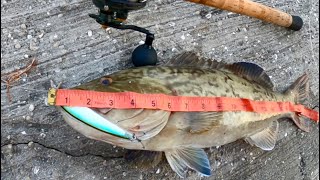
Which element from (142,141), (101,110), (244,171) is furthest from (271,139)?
(101,110)

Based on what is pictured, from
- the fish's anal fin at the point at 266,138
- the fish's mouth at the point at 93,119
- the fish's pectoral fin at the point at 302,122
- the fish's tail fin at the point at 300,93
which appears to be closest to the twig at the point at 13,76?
the fish's mouth at the point at 93,119

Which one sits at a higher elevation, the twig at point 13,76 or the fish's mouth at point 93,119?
the fish's mouth at point 93,119

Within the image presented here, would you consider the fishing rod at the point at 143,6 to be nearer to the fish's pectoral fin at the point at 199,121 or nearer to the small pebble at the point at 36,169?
the fish's pectoral fin at the point at 199,121

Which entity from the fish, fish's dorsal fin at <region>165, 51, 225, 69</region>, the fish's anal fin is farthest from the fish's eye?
the fish's anal fin

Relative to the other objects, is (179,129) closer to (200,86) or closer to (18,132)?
(200,86)

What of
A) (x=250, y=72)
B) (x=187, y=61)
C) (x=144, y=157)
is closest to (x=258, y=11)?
(x=250, y=72)

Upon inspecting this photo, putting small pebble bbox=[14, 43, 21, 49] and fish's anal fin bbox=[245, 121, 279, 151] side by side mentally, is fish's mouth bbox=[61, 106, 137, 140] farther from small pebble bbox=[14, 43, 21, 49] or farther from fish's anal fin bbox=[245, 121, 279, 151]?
fish's anal fin bbox=[245, 121, 279, 151]
